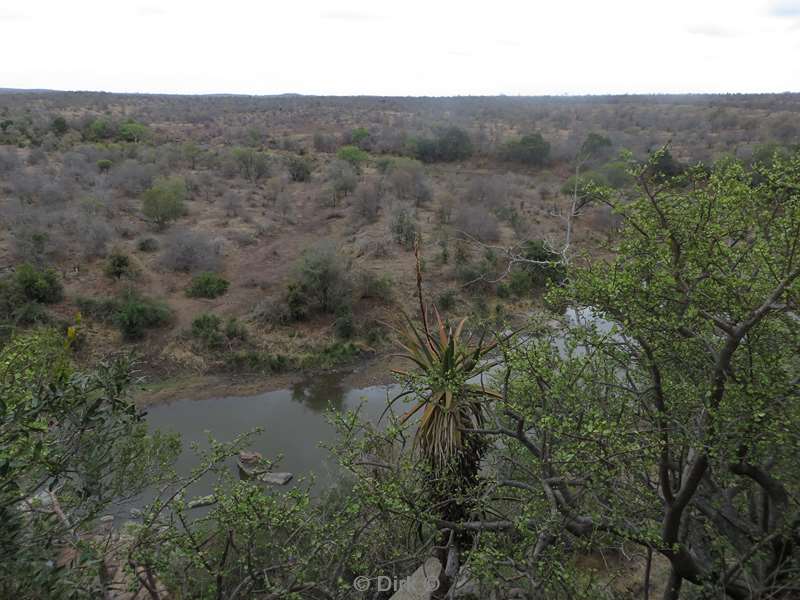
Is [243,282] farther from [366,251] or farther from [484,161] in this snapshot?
[484,161]

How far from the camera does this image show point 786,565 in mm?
3932

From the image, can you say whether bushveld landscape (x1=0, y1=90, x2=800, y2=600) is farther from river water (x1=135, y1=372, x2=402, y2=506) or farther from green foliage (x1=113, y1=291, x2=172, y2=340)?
river water (x1=135, y1=372, x2=402, y2=506)

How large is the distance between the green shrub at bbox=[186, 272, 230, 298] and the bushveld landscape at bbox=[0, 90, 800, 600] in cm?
8

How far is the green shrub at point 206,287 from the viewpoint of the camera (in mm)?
17734

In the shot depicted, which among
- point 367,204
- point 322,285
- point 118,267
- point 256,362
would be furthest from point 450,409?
point 367,204

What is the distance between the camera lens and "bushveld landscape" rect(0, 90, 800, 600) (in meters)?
3.69

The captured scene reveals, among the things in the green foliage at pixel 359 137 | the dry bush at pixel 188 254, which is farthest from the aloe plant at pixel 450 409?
the green foliage at pixel 359 137

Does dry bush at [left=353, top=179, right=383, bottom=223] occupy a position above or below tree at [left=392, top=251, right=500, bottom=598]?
below

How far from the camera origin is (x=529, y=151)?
34594 millimetres

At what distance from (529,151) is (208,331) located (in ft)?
85.6

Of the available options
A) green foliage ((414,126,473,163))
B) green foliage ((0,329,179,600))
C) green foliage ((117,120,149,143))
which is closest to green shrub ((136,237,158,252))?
green foliage ((0,329,179,600))

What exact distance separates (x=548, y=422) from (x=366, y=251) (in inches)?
694

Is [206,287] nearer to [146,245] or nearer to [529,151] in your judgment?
[146,245]

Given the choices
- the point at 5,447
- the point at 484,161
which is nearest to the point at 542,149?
the point at 484,161
